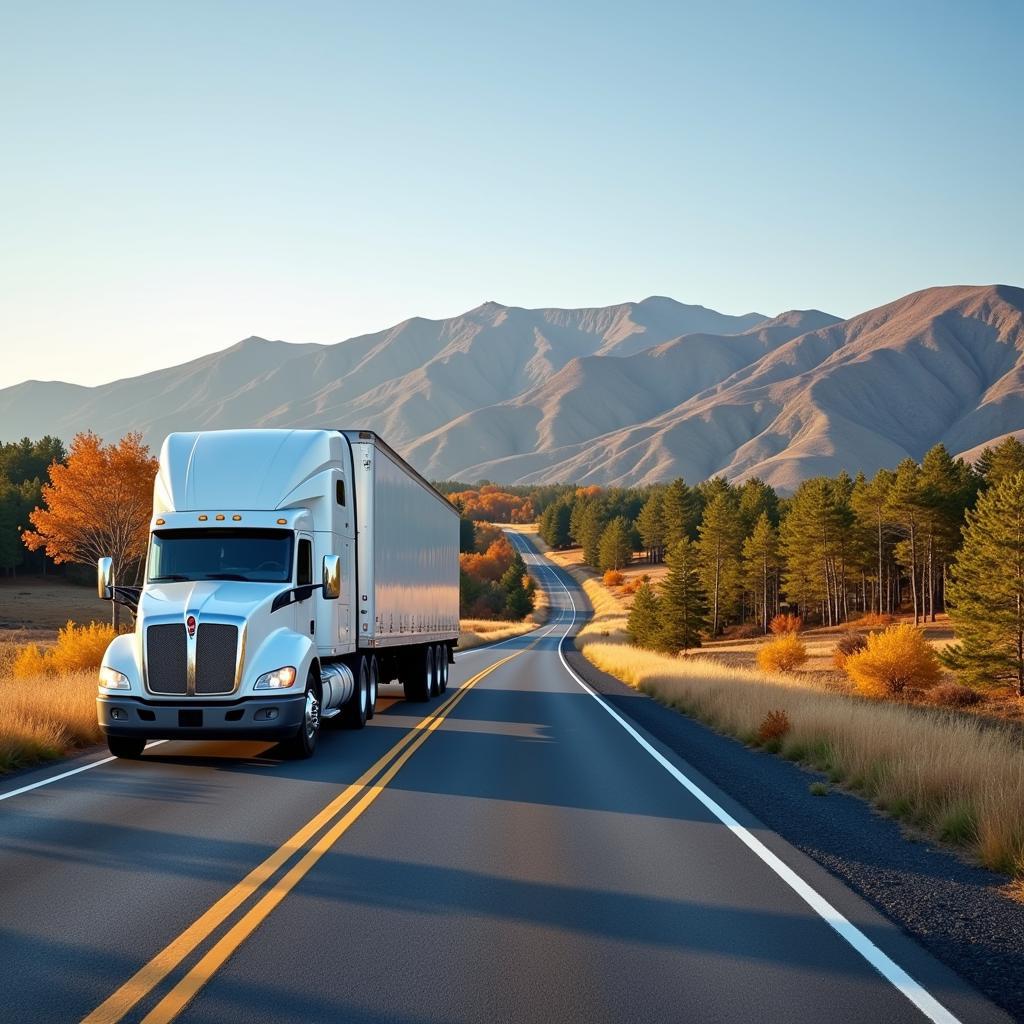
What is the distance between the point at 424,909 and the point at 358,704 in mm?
12097

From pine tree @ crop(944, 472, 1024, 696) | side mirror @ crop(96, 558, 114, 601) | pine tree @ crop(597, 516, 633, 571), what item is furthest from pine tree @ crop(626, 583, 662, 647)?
pine tree @ crop(597, 516, 633, 571)

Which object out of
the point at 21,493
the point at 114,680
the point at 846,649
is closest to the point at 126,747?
the point at 114,680

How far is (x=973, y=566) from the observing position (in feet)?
208

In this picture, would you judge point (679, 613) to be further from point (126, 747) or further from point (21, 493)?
point (126, 747)

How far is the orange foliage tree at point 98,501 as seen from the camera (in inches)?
2224

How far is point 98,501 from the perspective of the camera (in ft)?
187

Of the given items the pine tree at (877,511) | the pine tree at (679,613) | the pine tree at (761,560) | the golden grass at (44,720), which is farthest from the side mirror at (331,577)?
the pine tree at (761,560)

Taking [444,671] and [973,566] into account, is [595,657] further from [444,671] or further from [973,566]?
[444,671]

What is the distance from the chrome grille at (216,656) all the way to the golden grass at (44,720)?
254 centimetres

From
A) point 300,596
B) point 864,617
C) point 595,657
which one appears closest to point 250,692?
point 300,596

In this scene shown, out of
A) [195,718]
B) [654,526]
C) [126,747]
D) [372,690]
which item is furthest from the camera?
[654,526]

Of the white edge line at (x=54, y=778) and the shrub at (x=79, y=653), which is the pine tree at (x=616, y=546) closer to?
the shrub at (x=79, y=653)

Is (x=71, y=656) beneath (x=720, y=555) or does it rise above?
beneath

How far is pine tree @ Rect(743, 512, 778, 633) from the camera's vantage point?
106m
